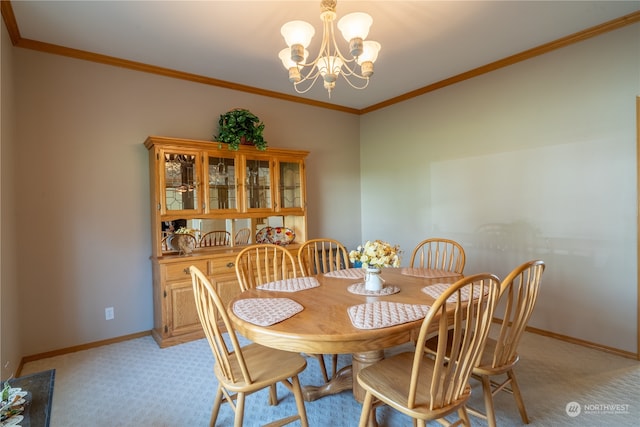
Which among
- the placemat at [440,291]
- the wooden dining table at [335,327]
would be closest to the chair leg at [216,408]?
the wooden dining table at [335,327]

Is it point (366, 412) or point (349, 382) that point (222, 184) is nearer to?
point (349, 382)

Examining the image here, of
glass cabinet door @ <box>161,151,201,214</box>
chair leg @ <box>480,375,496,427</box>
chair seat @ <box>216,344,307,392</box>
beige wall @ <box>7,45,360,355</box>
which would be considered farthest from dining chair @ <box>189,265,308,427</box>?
beige wall @ <box>7,45,360,355</box>

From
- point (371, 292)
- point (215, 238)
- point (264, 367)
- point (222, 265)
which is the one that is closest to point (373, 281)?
point (371, 292)

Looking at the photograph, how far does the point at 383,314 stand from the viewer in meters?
1.57

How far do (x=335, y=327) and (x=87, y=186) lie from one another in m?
2.74

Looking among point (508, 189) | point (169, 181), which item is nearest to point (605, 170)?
point (508, 189)

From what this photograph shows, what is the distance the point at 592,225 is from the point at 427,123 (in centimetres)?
199

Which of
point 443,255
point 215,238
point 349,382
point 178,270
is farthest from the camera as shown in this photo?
point 215,238

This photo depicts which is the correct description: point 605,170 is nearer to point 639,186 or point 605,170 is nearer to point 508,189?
point 639,186

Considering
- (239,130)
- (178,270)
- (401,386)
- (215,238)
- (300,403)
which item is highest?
(239,130)

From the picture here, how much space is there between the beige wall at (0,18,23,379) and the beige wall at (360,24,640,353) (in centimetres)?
388

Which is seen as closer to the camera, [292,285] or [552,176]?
[292,285]

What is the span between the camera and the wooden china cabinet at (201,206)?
300cm

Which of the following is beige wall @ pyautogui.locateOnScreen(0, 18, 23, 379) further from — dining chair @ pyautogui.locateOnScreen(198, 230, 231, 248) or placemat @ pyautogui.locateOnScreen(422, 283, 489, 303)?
placemat @ pyautogui.locateOnScreen(422, 283, 489, 303)
